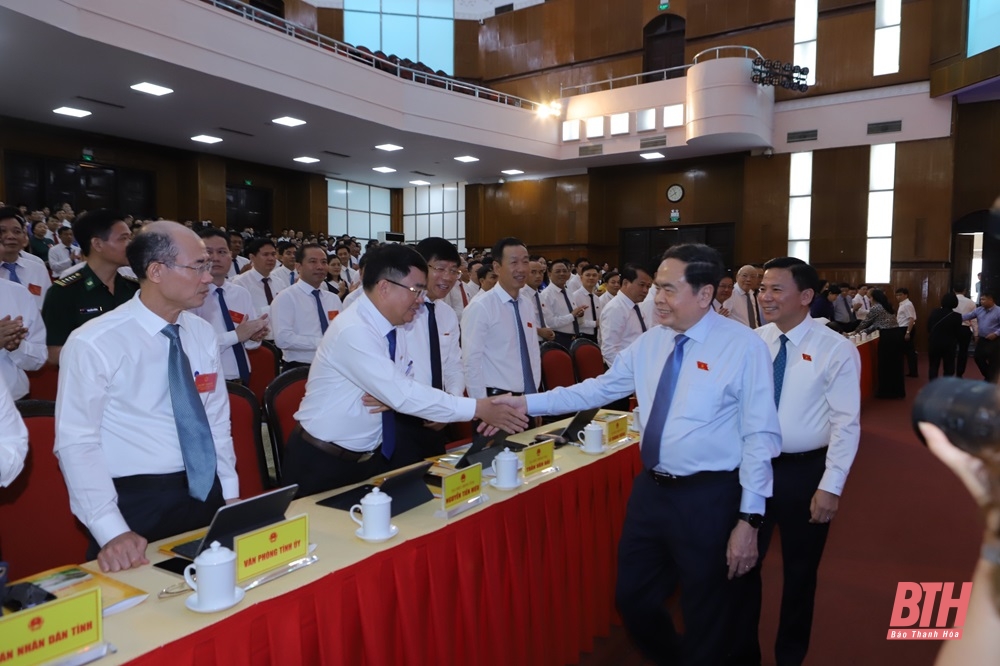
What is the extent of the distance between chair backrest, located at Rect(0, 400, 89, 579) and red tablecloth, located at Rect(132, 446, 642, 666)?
35.8 inches

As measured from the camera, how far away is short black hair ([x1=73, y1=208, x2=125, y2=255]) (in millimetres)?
3035

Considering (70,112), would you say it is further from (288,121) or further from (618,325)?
(618,325)

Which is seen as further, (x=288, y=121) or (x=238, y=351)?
(x=288, y=121)

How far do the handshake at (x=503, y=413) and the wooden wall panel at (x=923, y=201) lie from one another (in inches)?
554

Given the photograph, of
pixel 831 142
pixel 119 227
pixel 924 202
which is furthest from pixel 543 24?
pixel 119 227

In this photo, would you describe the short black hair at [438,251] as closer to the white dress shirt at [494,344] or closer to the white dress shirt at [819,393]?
the white dress shirt at [494,344]

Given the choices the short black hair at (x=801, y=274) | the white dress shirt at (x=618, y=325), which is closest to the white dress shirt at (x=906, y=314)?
the white dress shirt at (x=618, y=325)

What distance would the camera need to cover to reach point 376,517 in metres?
1.75

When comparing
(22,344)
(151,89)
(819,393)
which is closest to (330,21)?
(151,89)

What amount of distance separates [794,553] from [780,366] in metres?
0.70

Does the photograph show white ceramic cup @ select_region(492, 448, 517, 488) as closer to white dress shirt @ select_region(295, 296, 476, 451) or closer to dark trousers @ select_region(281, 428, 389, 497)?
white dress shirt @ select_region(295, 296, 476, 451)

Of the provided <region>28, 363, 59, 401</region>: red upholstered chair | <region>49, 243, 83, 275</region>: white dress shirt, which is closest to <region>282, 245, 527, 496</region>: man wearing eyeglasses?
<region>28, 363, 59, 401</region>: red upholstered chair

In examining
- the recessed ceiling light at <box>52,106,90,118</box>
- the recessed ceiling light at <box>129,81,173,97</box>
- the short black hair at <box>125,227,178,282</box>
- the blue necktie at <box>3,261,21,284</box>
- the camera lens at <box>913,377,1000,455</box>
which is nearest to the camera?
the camera lens at <box>913,377,1000,455</box>

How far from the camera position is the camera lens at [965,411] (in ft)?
1.49
